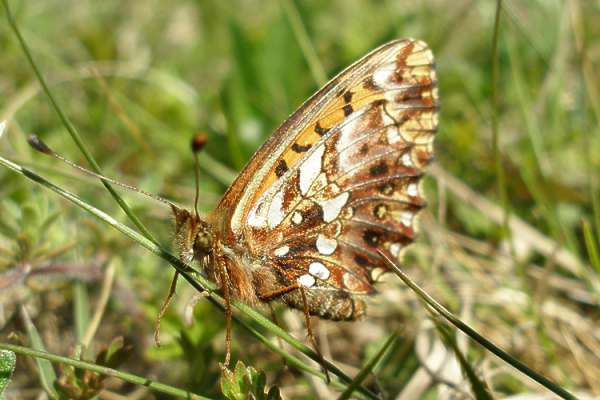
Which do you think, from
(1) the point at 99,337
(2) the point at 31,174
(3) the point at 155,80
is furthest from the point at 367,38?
(2) the point at 31,174

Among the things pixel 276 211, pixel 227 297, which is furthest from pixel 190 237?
pixel 276 211

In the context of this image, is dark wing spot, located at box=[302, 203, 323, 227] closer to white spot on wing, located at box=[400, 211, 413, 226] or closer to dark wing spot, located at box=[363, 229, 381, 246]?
dark wing spot, located at box=[363, 229, 381, 246]

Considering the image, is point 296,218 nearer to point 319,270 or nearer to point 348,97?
point 319,270

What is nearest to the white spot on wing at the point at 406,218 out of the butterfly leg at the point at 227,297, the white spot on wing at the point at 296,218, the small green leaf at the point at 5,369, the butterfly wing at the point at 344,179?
the butterfly wing at the point at 344,179

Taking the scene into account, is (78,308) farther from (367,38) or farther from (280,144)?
(367,38)

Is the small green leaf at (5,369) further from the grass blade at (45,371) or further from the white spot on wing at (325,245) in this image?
the white spot on wing at (325,245)
